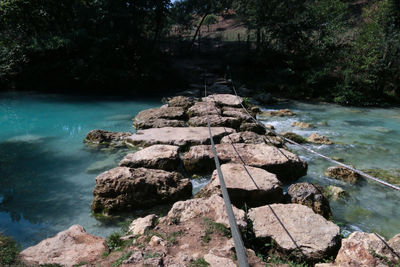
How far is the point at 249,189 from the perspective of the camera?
3.07 meters

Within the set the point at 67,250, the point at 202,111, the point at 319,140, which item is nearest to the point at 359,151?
the point at 319,140

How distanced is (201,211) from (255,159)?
5.23 feet

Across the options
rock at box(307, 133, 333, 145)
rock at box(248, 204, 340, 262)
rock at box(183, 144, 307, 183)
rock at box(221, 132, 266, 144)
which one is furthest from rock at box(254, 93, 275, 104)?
rock at box(248, 204, 340, 262)

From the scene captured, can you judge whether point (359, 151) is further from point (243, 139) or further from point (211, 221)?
point (211, 221)

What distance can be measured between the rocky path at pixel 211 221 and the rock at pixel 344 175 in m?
0.05

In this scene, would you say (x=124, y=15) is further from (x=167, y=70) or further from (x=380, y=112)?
(x=380, y=112)

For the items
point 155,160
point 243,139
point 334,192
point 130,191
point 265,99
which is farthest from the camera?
point 265,99

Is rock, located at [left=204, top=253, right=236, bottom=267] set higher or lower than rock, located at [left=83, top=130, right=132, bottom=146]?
higher

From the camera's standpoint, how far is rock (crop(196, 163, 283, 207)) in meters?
3.07

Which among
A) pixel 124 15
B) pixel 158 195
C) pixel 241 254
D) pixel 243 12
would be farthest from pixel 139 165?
pixel 243 12

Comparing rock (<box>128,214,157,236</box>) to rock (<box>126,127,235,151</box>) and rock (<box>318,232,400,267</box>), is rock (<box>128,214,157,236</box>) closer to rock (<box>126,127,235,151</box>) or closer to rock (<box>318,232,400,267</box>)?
rock (<box>318,232,400,267</box>)

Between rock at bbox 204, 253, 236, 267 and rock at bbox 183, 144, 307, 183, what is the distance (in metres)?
2.00

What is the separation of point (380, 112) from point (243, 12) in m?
9.89

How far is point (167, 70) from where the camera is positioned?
15.2 meters
